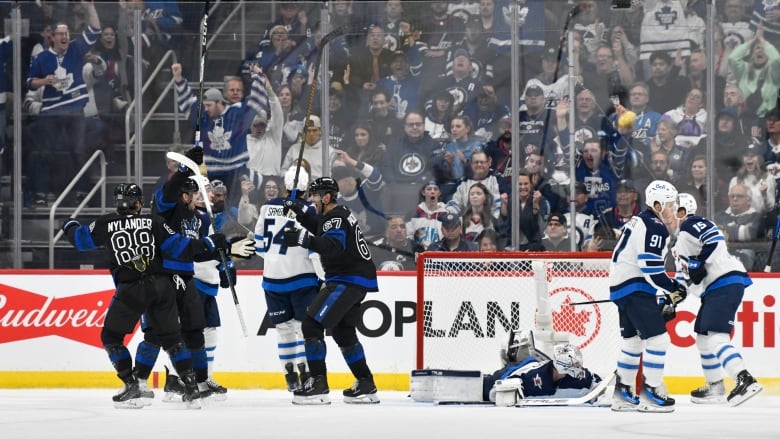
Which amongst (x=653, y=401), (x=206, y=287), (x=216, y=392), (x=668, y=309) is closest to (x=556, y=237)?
(x=668, y=309)

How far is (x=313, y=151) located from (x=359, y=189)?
47cm

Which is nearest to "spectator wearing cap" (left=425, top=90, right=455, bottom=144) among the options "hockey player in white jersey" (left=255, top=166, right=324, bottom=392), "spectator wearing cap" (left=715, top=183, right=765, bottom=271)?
"hockey player in white jersey" (left=255, top=166, right=324, bottom=392)

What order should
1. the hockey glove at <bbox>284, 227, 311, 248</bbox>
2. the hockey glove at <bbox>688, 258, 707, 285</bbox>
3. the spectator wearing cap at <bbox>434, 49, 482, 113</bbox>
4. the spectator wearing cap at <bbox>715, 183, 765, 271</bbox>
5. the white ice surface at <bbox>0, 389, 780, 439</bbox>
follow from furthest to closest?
the spectator wearing cap at <bbox>434, 49, 482, 113</bbox>, the spectator wearing cap at <bbox>715, 183, 765, 271</bbox>, the hockey glove at <bbox>688, 258, 707, 285</bbox>, the hockey glove at <bbox>284, 227, 311, 248</bbox>, the white ice surface at <bbox>0, 389, 780, 439</bbox>

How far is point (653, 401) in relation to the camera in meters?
8.23

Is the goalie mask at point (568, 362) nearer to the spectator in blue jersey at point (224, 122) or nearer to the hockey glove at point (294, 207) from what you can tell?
the hockey glove at point (294, 207)

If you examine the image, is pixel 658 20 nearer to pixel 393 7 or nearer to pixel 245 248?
pixel 393 7

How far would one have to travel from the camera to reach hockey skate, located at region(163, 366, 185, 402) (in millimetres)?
8984

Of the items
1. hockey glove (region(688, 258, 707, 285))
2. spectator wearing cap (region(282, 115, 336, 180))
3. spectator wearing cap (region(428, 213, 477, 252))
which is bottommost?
hockey glove (region(688, 258, 707, 285))

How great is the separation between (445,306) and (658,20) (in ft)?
10.4

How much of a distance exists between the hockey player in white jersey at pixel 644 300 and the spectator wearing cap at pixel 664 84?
9.69 feet

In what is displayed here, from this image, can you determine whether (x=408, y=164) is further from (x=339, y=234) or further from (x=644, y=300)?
(x=644, y=300)

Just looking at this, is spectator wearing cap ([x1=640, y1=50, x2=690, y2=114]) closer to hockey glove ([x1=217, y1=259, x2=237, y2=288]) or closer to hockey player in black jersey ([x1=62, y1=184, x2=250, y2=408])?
hockey glove ([x1=217, y1=259, x2=237, y2=288])

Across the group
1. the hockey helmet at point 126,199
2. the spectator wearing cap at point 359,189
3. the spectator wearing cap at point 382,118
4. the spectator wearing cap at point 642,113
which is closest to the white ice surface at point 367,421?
the hockey helmet at point 126,199

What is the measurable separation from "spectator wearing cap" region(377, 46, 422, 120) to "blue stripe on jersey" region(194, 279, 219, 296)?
2.63 metres
